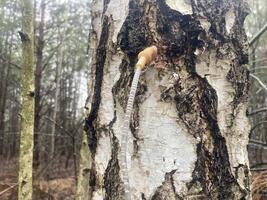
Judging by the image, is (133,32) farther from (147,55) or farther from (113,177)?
(113,177)

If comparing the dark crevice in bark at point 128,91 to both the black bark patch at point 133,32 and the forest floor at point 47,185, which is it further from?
the forest floor at point 47,185

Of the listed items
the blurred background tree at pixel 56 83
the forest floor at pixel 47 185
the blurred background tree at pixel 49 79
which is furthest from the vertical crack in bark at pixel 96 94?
the blurred background tree at pixel 49 79

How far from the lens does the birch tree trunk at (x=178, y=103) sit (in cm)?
74

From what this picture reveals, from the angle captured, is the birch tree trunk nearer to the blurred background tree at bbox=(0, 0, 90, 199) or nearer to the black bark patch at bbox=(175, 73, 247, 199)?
the black bark patch at bbox=(175, 73, 247, 199)

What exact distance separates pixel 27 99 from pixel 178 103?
6.82ft

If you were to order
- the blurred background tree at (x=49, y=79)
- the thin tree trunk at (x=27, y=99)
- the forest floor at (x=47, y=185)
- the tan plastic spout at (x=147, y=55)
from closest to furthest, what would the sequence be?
the tan plastic spout at (x=147, y=55) < the thin tree trunk at (x=27, y=99) < the forest floor at (x=47, y=185) < the blurred background tree at (x=49, y=79)

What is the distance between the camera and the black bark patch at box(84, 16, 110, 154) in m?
0.81

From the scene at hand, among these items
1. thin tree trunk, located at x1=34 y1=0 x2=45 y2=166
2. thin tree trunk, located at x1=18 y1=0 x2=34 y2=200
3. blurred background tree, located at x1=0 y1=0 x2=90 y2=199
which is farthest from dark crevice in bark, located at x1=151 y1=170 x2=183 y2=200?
thin tree trunk, located at x1=34 y1=0 x2=45 y2=166

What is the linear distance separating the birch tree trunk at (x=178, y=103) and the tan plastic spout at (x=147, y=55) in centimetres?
2

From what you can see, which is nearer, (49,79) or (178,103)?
(178,103)

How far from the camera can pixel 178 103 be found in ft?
2.45

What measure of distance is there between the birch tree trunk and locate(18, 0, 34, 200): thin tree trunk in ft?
6.53

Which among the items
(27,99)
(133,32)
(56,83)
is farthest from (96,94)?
(56,83)

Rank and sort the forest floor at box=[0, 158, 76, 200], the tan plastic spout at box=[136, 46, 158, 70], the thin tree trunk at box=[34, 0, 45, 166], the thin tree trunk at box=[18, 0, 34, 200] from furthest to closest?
the thin tree trunk at box=[34, 0, 45, 166] → the forest floor at box=[0, 158, 76, 200] → the thin tree trunk at box=[18, 0, 34, 200] → the tan plastic spout at box=[136, 46, 158, 70]
